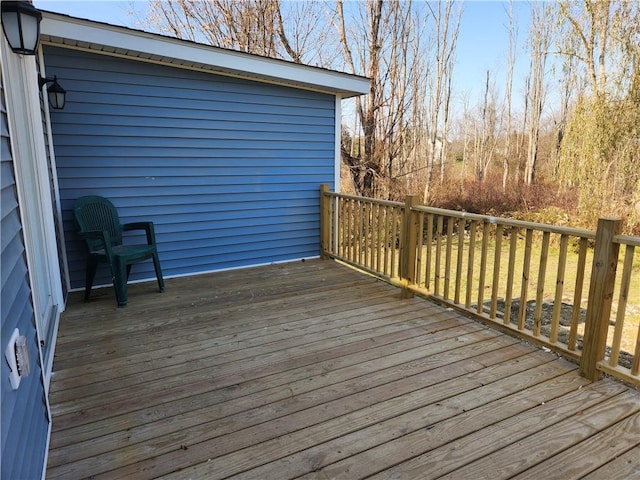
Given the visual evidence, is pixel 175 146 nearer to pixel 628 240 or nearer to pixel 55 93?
pixel 55 93

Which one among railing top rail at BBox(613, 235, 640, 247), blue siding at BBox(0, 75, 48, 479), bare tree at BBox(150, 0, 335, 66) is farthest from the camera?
bare tree at BBox(150, 0, 335, 66)

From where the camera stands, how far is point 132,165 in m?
3.89

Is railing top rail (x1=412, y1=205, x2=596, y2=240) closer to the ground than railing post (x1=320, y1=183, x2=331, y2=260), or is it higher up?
higher up

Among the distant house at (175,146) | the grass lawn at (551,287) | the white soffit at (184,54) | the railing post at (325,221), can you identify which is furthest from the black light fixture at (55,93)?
the grass lawn at (551,287)

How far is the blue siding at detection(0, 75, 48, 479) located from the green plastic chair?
1.65m

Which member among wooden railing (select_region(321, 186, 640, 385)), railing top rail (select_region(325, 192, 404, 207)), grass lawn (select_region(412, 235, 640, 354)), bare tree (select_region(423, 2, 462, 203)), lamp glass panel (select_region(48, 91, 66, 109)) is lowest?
grass lawn (select_region(412, 235, 640, 354))

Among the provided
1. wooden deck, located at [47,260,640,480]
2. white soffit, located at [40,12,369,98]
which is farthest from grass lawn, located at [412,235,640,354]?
white soffit, located at [40,12,369,98]

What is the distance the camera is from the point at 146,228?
366 centimetres

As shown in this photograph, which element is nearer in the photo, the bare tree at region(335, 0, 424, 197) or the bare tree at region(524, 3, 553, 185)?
the bare tree at region(335, 0, 424, 197)

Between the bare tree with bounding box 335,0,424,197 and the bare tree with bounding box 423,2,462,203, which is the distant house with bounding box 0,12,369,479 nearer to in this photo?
the bare tree with bounding box 335,0,424,197

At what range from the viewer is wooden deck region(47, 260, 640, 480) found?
1.62 meters

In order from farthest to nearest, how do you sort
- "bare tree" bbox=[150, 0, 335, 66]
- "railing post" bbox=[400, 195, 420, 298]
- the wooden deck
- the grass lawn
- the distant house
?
"bare tree" bbox=[150, 0, 335, 66], the grass lawn, "railing post" bbox=[400, 195, 420, 298], the distant house, the wooden deck

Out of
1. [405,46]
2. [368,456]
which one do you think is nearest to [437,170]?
[405,46]

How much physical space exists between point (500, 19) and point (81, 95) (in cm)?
1296
